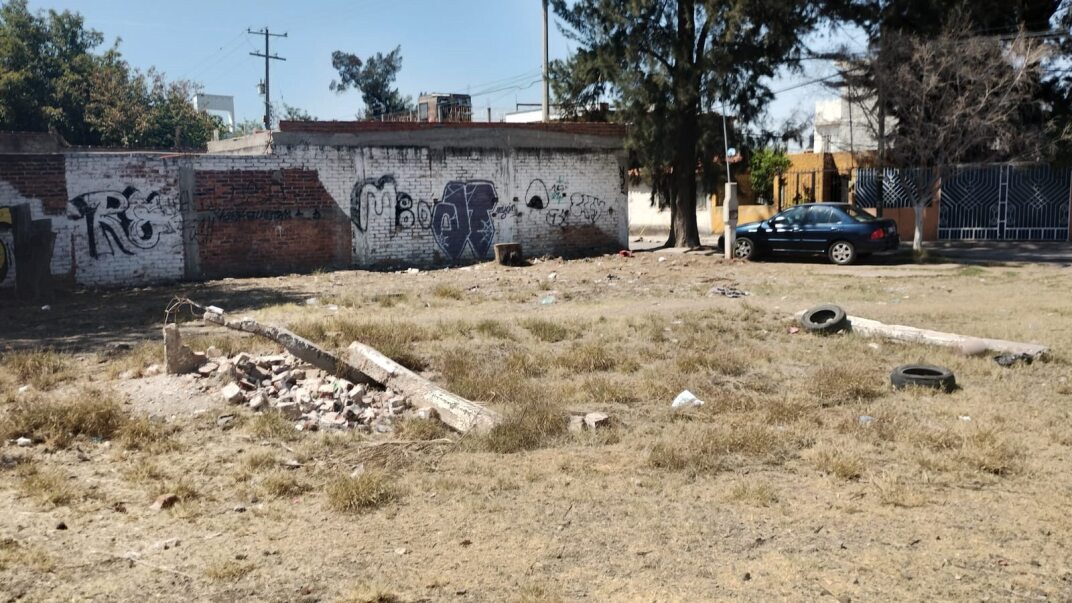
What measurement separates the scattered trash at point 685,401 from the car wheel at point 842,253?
12.4 meters

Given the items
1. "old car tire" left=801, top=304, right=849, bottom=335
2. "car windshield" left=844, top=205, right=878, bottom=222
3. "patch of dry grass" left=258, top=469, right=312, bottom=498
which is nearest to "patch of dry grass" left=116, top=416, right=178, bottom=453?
"patch of dry grass" left=258, top=469, right=312, bottom=498

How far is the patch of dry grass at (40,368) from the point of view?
25.7 feet

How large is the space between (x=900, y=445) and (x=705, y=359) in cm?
281

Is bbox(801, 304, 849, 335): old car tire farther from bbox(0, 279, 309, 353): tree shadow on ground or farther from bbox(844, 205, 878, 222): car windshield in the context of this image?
bbox(844, 205, 878, 222): car windshield

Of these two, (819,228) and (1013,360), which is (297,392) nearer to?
(1013,360)

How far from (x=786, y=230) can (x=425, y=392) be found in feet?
46.3

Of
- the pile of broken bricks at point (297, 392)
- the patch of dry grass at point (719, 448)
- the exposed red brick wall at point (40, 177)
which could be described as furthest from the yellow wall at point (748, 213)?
the patch of dry grass at point (719, 448)

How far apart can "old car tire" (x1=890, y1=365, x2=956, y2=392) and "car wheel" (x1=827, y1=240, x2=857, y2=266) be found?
11.1 metres

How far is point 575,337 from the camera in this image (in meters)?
10.1

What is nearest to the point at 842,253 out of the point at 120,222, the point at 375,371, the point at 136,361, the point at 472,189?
the point at 472,189

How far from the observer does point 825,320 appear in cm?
1062

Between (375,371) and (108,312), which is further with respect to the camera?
(108,312)

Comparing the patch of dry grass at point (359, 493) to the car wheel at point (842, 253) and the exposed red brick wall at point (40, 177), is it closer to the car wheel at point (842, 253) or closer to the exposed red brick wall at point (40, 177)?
the exposed red brick wall at point (40, 177)

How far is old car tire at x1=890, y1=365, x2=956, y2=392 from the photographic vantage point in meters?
7.42
